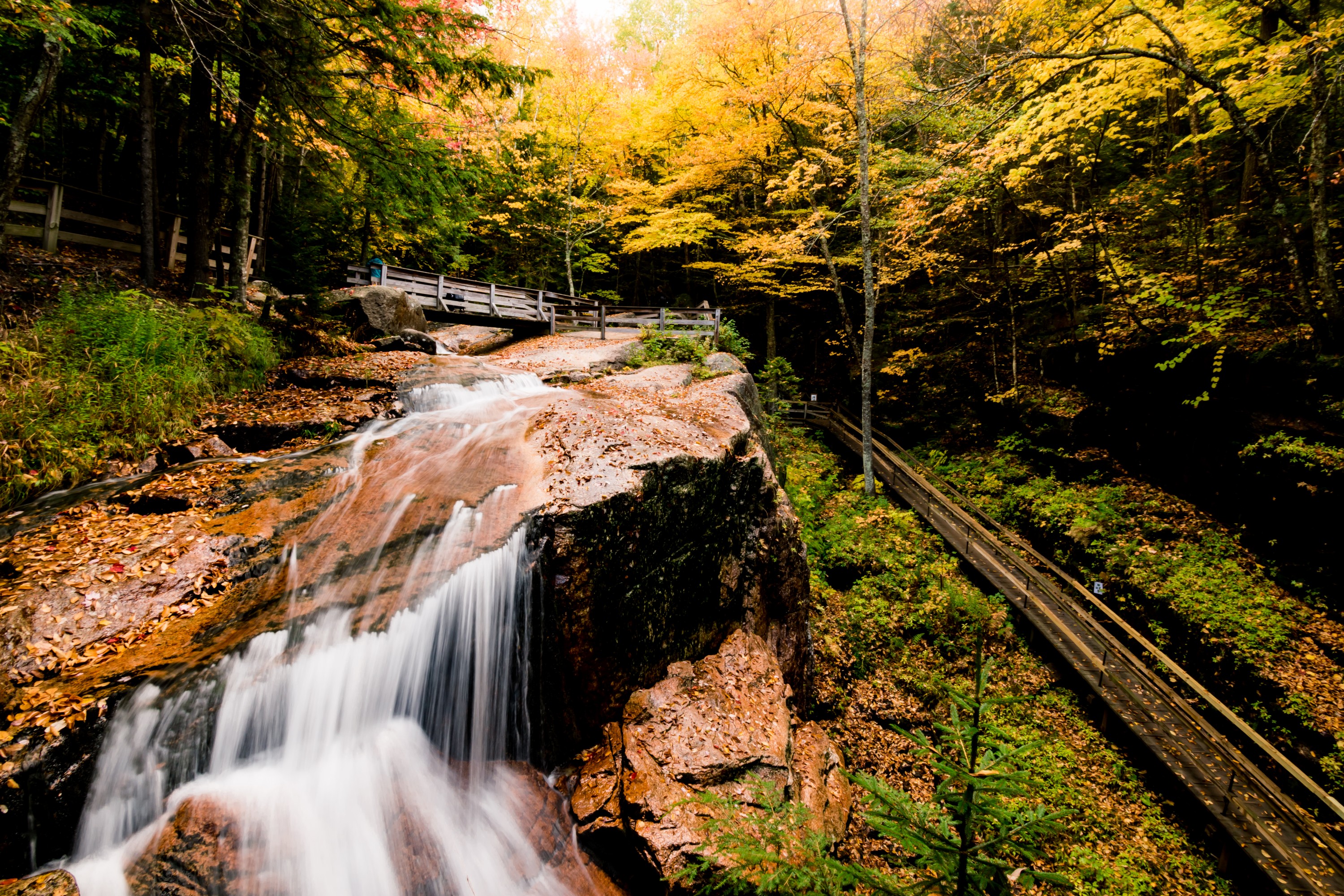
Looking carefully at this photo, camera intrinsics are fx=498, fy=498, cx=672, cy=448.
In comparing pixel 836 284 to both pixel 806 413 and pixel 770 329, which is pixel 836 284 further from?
pixel 806 413

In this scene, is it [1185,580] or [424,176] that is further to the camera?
[1185,580]

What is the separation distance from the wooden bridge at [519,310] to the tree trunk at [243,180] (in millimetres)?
2542

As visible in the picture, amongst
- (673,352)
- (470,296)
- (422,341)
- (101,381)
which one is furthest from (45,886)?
(470,296)

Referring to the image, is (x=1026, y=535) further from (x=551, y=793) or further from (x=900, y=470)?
(x=551, y=793)

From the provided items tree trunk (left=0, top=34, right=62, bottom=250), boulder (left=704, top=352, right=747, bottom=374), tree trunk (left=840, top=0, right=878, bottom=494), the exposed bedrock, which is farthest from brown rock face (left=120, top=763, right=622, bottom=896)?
tree trunk (left=840, top=0, right=878, bottom=494)

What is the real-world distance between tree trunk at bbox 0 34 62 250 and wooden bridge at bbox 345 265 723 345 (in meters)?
5.19

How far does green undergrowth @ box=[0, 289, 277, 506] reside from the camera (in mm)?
5020

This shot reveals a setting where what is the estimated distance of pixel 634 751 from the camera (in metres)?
5.05

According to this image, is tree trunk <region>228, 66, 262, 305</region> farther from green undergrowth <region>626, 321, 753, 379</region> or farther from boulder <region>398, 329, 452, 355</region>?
green undergrowth <region>626, 321, 753, 379</region>

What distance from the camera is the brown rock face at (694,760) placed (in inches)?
174

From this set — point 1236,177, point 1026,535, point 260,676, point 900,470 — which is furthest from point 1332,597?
point 260,676

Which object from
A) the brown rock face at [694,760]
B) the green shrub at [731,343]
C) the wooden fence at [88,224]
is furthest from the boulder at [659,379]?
the wooden fence at [88,224]

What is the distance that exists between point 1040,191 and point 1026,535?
9.13 meters

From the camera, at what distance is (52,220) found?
1024 centimetres
